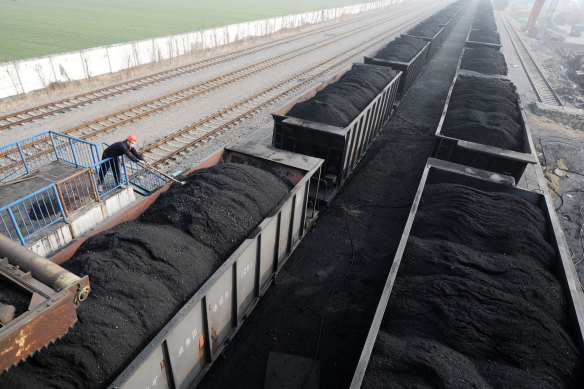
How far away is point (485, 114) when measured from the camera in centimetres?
1186

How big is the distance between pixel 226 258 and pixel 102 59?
60.4 ft

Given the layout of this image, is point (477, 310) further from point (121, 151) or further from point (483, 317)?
point (121, 151)

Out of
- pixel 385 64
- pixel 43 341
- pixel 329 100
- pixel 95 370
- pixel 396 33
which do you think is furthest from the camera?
pixel 396 33

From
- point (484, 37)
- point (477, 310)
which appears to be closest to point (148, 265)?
point (477, 310)

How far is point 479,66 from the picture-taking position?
1973cm

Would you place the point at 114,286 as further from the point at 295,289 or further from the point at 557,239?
the point at 557,239

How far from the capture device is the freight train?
13.3 ft

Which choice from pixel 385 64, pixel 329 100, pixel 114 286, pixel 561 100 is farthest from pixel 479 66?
pixel 114 286

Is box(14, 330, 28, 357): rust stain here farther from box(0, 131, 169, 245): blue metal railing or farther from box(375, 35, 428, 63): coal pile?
box(375, 35, 428, 63): coal pile

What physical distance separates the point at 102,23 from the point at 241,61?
22.3 metres

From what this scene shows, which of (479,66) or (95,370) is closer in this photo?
(95,370)

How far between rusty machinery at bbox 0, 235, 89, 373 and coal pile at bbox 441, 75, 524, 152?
10.9 meters

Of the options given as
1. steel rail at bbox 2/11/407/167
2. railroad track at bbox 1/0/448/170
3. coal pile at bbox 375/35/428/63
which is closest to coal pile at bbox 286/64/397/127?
coal pile at bbox 375/35/428/63

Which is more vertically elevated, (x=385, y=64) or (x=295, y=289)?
(x=385, y=64)
